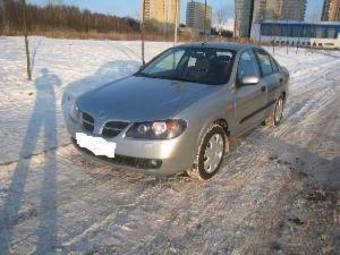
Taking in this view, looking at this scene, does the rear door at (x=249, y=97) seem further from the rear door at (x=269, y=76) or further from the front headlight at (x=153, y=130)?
the front headlight at (x=153, y=130)

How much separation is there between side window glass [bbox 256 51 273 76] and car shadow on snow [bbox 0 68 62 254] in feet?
11.3

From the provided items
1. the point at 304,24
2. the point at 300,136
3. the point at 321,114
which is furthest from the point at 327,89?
the point at 304,24

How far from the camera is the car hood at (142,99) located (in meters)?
3.92

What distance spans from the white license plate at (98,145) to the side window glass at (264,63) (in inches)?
126

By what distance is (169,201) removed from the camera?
12.6 ft

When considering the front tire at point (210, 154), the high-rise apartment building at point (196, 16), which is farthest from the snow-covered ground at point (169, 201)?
the high-rise apartment building at point (196, 16)

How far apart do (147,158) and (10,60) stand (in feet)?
32.1

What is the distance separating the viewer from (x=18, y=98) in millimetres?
7879

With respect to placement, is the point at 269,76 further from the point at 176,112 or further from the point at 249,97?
the point at 176,112

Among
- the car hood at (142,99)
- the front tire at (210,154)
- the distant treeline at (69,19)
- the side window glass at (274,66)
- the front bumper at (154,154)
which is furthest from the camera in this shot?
the distant treeline at (69,19)

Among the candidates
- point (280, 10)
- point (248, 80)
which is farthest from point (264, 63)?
point (280, 10)

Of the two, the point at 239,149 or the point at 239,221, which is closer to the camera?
the point at 239,221

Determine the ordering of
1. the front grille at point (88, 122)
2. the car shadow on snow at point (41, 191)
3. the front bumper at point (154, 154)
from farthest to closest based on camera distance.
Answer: the front grille at point (88, 122)
the front bumper at point (154, 154)
the car shadow on snow at point (41, 191)

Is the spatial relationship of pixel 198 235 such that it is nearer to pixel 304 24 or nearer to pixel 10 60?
pixel 10 60
